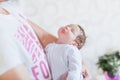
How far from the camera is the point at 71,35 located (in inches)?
53.2

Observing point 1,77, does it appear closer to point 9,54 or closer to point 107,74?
point 9,54

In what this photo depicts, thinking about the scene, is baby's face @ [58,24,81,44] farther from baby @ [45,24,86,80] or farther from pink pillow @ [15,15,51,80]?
pink pillow @ [15,15,51,80]

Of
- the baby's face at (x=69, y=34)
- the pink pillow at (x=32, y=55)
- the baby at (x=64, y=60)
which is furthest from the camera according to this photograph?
the baby's face at (x=69, y=34)

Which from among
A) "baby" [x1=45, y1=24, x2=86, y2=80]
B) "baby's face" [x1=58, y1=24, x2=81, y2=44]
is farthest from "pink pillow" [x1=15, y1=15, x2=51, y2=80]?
"baby's face" [x1=58, y1=24, x2=81, y2=44]

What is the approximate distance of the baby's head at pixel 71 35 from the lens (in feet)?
4.36

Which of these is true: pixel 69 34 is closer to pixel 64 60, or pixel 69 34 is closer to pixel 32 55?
pixel 64 60

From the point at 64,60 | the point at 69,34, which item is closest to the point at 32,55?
the point at 64,60

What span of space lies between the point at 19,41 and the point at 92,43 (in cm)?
114

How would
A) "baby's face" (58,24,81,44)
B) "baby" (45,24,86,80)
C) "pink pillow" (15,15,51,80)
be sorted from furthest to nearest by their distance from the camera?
1. "baby's face" (58,24,81,44)
2. "baby" (45,24,86,80)
3. "pink pillow" (15,15,51,80)

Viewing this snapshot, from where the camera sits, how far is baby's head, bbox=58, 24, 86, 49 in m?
1.33

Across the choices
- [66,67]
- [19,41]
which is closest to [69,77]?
[66,67]

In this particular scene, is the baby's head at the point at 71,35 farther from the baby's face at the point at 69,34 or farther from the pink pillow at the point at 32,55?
the pink pillow at the point at 32,55

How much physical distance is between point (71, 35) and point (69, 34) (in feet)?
0.04

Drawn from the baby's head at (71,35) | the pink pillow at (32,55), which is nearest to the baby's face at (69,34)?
the baby's head at (71,35)
